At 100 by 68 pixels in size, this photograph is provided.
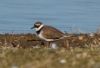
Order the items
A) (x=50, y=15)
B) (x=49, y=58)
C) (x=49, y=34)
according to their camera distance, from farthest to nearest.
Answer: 1. (x=50, y=15)
2. (x=49, y=34)
3. (x=49, y=58)

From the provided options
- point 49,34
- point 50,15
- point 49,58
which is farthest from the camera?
point 50,15

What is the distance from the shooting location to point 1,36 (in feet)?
53.5

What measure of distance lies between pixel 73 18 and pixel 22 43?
8.61 meters

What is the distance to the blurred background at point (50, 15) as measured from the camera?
21016 mm

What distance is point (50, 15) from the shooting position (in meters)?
24.1

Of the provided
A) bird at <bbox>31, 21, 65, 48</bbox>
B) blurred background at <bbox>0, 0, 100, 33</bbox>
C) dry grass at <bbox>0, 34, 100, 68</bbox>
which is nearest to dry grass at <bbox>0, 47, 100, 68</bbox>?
dry grass at <bbox>0, 34, 100, 68</bbox>

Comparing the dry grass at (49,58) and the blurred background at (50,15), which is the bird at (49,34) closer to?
the dry grass at (49,58)

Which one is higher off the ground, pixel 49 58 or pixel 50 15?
pixel 50 15

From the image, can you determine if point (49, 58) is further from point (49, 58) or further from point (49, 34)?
point (49, 34)

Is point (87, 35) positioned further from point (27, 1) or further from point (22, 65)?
point (27, 1)

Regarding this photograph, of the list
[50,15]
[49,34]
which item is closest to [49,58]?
[49,34]

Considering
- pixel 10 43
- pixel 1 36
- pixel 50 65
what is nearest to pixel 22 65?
pixel 50 65

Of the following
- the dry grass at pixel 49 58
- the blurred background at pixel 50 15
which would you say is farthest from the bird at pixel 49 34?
the blurred background at pixel 50 15

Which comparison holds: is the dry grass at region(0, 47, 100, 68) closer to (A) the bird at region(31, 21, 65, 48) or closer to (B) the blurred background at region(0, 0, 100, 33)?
(A) the bird at region(31, 21, 65, 48)
